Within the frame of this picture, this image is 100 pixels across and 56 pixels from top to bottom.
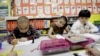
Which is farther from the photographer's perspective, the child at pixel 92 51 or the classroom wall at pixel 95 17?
the classroom wall at pixel 95 17

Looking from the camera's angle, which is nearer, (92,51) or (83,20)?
(92,51)

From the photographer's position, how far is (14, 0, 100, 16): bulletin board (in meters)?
3.39

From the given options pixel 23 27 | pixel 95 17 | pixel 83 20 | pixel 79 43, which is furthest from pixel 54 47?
pixel 95 17

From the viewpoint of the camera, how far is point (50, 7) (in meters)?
3.41

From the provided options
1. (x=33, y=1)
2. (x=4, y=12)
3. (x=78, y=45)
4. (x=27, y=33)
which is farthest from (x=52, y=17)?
(x=78, y=45)

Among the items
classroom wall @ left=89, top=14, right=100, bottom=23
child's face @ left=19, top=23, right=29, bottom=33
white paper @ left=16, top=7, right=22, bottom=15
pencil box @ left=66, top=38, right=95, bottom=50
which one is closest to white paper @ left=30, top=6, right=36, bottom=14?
white paper @ left=16, top=7, right=22, bottom=15

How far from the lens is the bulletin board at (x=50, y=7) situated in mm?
3387

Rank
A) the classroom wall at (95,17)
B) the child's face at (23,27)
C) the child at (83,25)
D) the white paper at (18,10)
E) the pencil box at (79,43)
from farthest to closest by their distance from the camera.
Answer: the classroom wall at (95,17) < the white paper at (18,10) < the child at (83,25) < the child's face at (23,27) < the pencil box at (79,43)

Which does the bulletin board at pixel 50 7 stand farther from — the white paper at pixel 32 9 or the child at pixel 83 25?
the child at pixel 83 25

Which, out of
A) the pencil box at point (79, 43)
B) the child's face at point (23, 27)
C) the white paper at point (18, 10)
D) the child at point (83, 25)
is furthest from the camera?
the white paper at point (18, 10)

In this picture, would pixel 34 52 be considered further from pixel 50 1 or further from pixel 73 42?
pixel 50 1

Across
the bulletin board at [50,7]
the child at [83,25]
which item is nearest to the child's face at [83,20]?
the child at [83,25]

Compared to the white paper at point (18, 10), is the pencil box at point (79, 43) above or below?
below

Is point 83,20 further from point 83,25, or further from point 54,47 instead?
point 54,47
